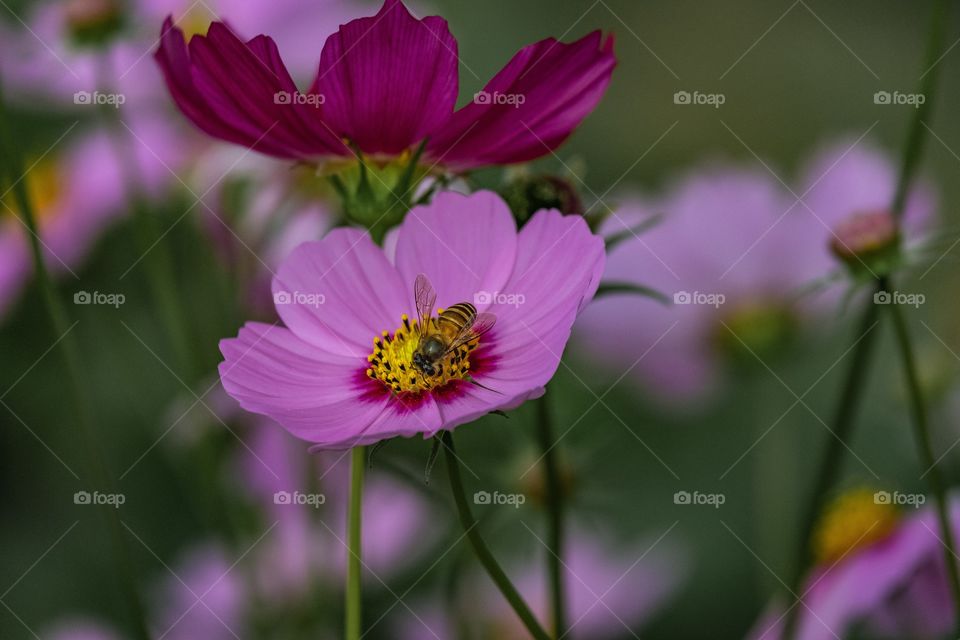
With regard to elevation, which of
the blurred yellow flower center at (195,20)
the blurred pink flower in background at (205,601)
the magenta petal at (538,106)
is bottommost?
the blurred pink flower in background at (205,601)

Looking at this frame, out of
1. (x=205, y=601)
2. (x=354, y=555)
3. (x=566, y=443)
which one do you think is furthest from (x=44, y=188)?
(x=354, y=555)

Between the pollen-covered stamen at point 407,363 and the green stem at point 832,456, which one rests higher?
the pollen-covered stamen at point 407,363

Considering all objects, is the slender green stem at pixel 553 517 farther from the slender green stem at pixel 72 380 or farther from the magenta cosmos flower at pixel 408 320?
the slender green stem at pixel 72 380

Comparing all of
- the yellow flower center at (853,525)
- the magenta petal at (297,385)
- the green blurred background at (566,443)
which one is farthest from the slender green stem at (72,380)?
Result: the yellow flower center at (853,525)

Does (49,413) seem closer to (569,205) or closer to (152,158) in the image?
(152,158)

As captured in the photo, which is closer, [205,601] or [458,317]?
[458,317]

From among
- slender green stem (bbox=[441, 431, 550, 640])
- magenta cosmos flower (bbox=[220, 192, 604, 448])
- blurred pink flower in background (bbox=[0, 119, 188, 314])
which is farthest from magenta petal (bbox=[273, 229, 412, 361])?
blurred pink flower in background (bbox=[0, 119, 188, 314])

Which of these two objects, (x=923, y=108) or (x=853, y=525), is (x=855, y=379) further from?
(x=853, y=525)
